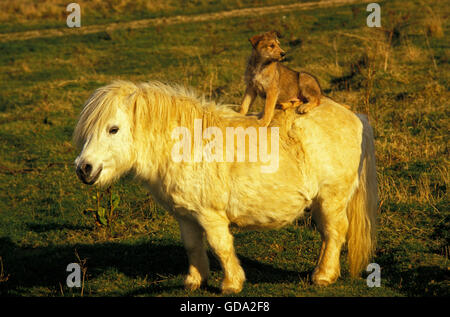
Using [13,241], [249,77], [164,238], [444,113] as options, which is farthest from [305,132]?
[444,113]

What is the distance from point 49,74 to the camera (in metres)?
19.0

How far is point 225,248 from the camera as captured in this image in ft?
17.6

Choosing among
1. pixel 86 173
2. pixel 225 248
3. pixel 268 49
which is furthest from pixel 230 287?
pixel 268 49

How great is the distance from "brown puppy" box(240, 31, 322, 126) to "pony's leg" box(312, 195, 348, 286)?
1.09 m

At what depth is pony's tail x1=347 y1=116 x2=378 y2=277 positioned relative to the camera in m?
6.18

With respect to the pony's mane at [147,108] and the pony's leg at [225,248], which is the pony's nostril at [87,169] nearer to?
the pony's mane at [147,108]

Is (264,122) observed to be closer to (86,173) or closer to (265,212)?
(265,212)

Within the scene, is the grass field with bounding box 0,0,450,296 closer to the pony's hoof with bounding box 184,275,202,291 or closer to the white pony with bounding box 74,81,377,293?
the pony's hoof with bounding box 184,275,202,291

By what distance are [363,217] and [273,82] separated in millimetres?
1882

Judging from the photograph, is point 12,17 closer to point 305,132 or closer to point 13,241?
point 13,241

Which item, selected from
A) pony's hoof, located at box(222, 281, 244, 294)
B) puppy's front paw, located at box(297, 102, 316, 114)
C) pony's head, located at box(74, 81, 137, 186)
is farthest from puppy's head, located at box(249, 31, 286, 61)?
pony's hoof, located at box(222, 281, 244, 294)

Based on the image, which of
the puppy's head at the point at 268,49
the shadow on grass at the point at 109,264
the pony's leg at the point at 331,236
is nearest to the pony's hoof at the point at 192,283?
the shadow on grass at the point at 109,264

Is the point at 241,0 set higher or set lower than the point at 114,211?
higher

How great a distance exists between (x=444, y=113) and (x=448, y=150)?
1822mm
